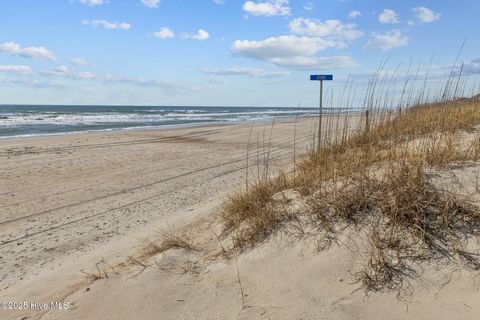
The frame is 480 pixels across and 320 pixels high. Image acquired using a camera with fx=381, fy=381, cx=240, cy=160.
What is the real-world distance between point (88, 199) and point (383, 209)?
595 cm

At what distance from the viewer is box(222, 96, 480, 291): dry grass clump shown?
303 cm

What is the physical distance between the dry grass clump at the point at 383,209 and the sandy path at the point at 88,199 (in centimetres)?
175

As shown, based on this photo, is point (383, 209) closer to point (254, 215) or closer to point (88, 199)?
point (254, 215)

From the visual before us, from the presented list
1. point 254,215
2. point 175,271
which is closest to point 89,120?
point 254,215

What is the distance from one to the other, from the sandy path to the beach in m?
0.02

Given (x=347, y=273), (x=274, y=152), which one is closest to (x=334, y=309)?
(x=347, y=273)

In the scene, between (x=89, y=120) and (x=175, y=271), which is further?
(x=89, y=120)

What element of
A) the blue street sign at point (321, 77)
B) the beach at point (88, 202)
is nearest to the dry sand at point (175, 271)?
the beach at point (88, 202)

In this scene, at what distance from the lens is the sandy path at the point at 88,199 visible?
456 centimetres

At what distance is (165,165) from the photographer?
11.5 metres

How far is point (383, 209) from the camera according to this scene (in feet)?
11.2

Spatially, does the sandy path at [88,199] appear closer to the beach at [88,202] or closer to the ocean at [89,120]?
the beach at [88,202]

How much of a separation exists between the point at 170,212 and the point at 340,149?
9.84 ft

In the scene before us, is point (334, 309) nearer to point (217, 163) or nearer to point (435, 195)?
point (435, 195)
